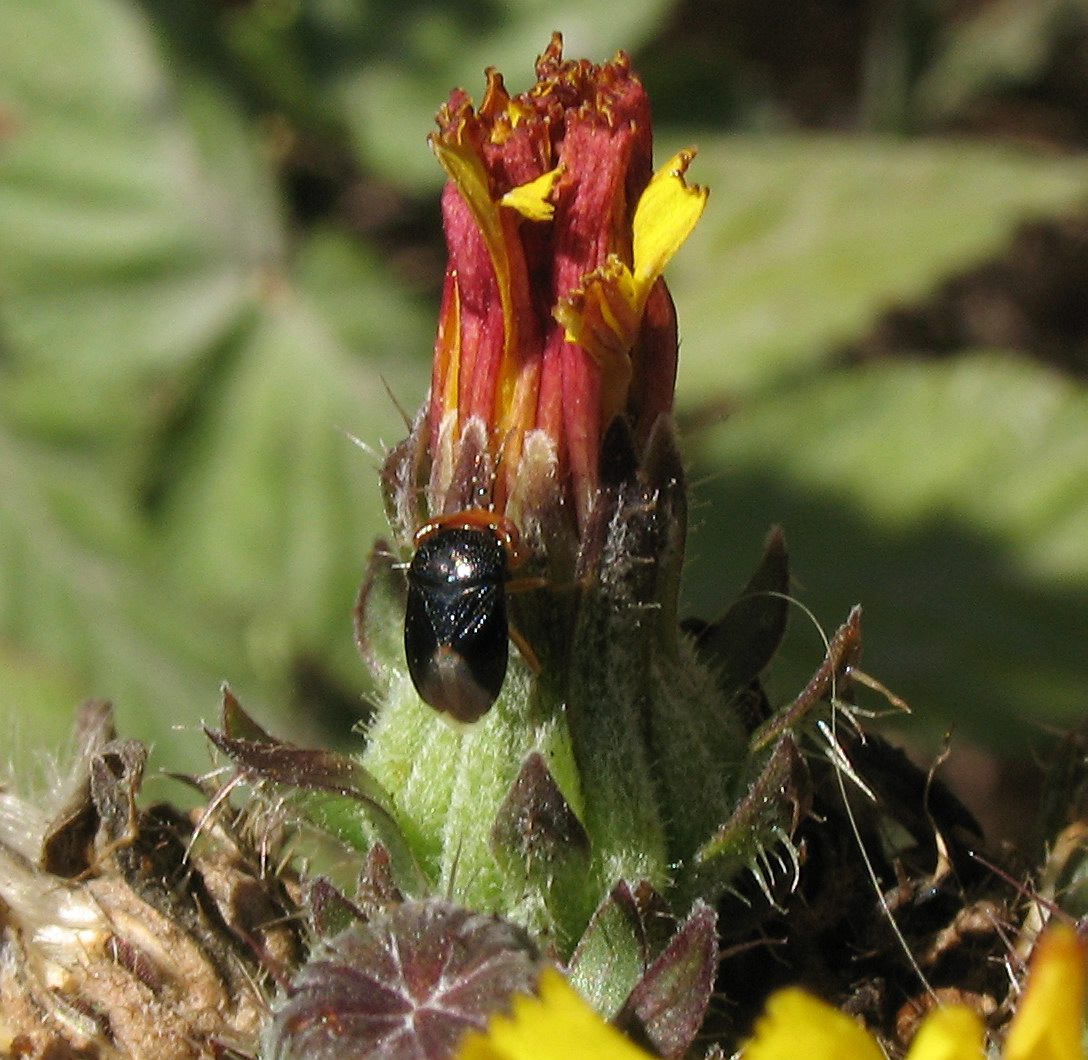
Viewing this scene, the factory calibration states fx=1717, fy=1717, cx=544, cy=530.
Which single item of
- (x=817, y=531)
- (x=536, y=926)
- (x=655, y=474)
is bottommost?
(x=817, y=531)

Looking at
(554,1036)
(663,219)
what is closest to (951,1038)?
(554,1036)

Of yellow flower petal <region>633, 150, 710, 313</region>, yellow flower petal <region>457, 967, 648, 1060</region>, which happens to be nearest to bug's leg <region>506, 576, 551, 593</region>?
Result: yellow flower petal <region>633, 150, 710, 313</region>

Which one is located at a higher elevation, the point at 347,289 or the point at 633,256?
the point at 633,256

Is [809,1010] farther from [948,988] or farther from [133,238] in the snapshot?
[133,238]

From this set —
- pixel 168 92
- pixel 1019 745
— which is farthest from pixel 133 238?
pixel 1019 745

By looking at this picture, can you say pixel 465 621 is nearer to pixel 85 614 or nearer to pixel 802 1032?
pixel 802 1032

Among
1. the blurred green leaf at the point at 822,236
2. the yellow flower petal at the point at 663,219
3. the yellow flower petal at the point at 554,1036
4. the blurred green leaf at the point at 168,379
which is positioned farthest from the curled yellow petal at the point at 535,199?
the blurred green leaf at the point at 822,236

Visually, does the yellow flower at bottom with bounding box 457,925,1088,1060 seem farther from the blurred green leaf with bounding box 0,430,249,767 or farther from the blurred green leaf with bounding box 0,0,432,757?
the blurred green leaf with bounding box 0,0,432,757
